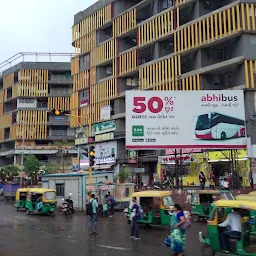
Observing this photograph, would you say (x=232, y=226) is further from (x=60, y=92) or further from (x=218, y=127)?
(x=60, y=92)

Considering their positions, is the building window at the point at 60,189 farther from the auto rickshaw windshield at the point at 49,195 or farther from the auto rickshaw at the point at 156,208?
the auto rickshaw at the point at 156,208

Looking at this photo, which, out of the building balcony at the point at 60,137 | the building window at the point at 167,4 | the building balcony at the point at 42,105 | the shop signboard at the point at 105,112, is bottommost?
the building balcony at the point at 60,137

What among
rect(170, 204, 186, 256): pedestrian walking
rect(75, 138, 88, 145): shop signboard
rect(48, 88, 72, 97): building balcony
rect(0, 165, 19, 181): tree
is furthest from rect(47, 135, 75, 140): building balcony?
rect(170, 204, 186, 256): pedestrian walking

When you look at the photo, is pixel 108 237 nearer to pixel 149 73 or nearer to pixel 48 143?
pixel 149 73

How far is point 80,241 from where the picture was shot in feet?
44.5

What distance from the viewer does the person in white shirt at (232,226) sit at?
973 centimetres

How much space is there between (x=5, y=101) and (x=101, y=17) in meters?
38.3

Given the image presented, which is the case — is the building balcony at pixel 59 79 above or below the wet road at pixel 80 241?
above

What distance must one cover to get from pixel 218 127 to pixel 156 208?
12.9 meters

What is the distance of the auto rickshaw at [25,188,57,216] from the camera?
24172mm

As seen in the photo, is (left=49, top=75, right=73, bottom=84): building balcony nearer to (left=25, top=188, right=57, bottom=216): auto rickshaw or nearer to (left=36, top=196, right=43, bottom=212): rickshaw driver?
(left=25, top=188, right=57, bottom=216): auto rickshaw

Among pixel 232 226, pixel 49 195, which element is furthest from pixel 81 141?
pixel 232 226

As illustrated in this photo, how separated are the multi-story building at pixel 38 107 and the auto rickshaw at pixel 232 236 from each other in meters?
74.0

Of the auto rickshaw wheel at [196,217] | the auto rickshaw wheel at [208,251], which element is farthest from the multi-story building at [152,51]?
the auto rickshaw wheel at [208,251]
